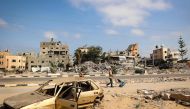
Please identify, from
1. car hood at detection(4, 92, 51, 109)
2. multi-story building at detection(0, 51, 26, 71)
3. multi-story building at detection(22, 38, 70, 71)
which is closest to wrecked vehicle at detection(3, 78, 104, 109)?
car hood at detection(4, 92, 51, 109)

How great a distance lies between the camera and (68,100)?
7477 millimetres

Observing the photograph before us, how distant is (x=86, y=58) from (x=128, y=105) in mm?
92605

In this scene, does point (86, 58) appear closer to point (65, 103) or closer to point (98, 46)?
point (98, 46)

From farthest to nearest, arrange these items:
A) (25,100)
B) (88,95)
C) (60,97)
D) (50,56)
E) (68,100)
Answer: (50,56)
(88,95)
(60,97)
(25,100)
(68,100)

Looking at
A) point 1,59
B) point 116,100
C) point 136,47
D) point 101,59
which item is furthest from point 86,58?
point 116,100

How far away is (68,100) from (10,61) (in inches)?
3909

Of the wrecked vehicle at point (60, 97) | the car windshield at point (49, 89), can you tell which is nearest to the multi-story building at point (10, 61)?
the car windshield at point (49, 89)

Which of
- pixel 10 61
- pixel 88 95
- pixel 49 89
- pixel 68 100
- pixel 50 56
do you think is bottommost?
pixel 88 95

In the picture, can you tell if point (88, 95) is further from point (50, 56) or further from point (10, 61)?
point (10, 61)

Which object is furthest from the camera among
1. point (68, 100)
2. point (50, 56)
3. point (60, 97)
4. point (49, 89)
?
point (50, 56)

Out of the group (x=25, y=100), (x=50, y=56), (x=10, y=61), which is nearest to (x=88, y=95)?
(x=25, y=100)

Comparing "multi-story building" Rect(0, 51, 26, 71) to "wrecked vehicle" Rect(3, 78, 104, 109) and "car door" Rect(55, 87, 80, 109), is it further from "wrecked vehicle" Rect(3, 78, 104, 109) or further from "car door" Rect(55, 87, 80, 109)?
"car door" Rect(55, 87, 80, 109)

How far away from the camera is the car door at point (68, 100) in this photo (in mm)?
7332

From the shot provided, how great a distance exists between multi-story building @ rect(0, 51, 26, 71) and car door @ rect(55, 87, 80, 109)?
93987mm
